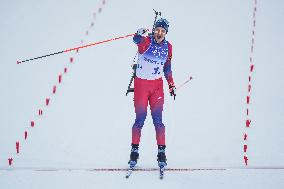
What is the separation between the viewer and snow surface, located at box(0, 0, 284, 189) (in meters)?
5.21

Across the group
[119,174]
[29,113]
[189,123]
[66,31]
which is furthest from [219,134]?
[66,31]

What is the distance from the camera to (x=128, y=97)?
8.80 meters

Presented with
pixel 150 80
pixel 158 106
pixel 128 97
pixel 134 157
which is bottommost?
pixel 134 157

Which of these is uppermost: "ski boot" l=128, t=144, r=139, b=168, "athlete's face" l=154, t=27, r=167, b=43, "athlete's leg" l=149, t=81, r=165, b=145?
"athlete's face" l=154, t=27, r=167, b=43

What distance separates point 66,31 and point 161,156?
7.83 meters

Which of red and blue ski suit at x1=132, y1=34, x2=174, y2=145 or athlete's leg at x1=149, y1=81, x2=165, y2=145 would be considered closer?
red and blue ski suit at x1=132, y1=34, x2=174, y2=145

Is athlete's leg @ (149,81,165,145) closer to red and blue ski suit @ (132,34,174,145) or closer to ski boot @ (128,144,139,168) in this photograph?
red and blue ski suit @ (132,34,174,145)

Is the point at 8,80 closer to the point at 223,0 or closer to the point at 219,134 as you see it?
the point at 219,134

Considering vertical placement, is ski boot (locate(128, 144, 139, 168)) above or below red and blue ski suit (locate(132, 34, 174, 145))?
below

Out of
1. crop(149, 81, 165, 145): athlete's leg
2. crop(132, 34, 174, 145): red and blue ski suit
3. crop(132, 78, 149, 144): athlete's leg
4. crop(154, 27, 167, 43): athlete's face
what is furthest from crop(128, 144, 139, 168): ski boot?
crop(154, 27, 167, 43): athlete's face

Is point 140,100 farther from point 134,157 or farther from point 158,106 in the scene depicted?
point 134,157

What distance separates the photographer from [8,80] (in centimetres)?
867

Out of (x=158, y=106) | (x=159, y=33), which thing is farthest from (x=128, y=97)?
(x=159, y=33)

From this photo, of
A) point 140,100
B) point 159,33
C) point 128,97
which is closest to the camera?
point 159,33
